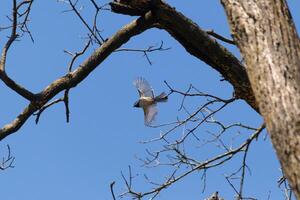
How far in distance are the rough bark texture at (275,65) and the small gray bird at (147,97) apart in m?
1.58

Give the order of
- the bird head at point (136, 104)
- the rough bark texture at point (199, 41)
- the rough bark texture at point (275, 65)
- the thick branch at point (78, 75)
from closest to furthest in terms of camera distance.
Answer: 1. the rough bark texture at point (275, 65)
2. the rough bark texture at point (199, 41)
3. the thick branch at point (78, 75)
4. the bird head at point (136, 104)

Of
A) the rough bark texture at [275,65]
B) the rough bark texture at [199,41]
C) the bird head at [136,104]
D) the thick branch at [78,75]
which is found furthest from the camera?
the bird head at [136,104]

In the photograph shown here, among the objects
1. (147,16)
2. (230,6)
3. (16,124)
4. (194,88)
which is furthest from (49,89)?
(230,6)

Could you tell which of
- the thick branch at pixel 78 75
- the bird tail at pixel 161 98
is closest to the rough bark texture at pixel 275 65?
the thick branch at pixel 78 75

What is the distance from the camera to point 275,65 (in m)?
1.71

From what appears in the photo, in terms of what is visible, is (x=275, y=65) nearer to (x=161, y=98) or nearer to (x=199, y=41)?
(x=199, y=41)

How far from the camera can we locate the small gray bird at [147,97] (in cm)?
352

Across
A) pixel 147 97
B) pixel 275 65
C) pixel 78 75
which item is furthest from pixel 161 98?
pixel 275 65

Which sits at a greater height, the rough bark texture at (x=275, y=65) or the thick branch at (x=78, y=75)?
the thick branch at (x=78, y=75)

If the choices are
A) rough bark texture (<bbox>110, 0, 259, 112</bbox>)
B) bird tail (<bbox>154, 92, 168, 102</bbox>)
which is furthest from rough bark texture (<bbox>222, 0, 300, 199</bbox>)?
bird tail (<bbox>154, 92, 168, 102</bbox>)

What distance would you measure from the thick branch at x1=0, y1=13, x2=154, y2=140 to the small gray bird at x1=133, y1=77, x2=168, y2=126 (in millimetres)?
333

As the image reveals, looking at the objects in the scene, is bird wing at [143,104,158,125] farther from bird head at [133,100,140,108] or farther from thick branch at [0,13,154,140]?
thick branch at [0,13,154,140]

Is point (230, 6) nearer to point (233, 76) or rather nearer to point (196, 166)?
point (233, 76)

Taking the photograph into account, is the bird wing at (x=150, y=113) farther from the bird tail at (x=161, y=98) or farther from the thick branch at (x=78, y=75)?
the thick branch at (x=78, y=75)
